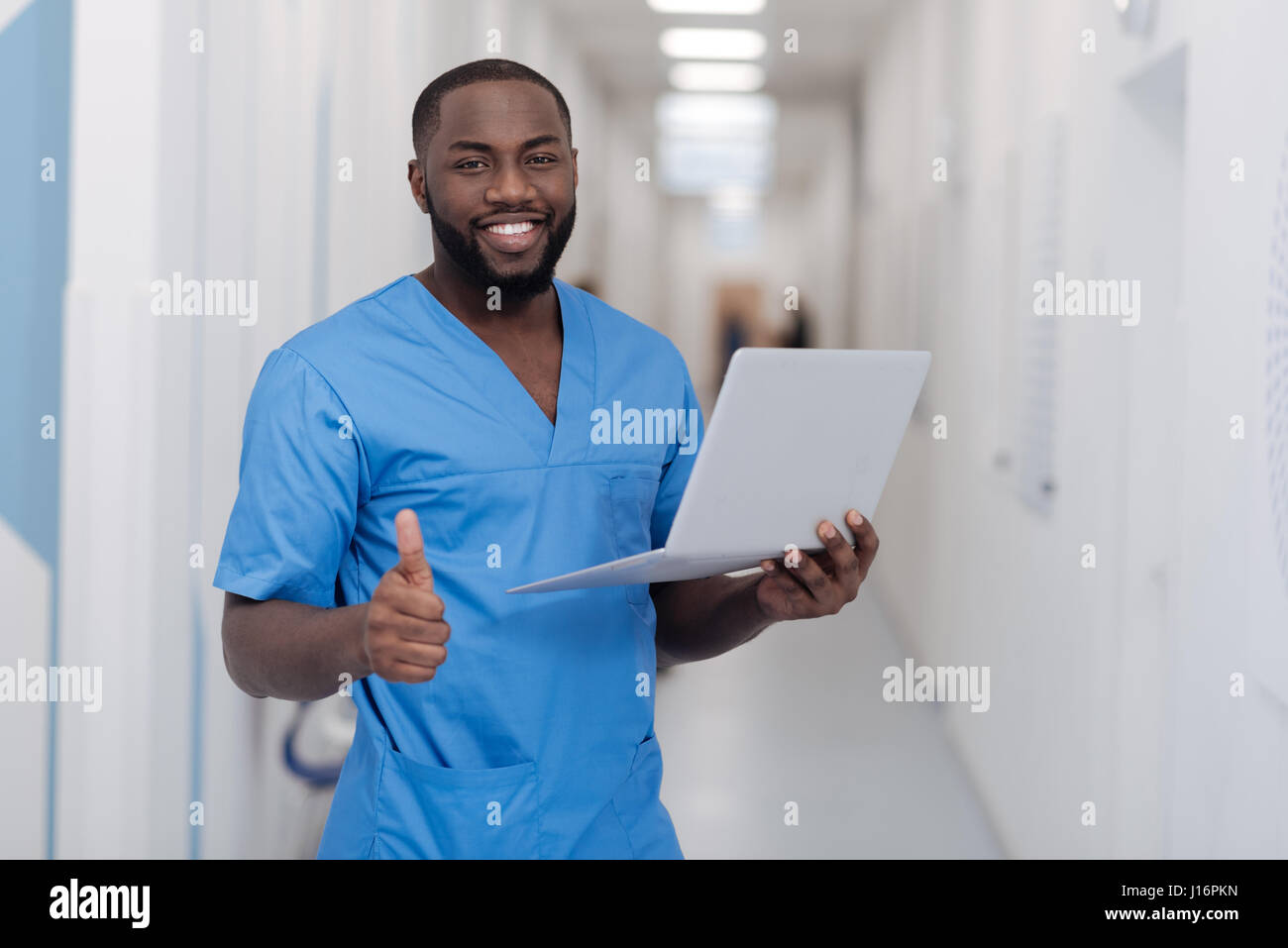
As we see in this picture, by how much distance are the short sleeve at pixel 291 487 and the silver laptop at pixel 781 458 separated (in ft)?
0.58

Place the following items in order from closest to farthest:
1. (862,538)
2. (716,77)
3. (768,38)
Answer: (862,538), (768,38), (716,77)

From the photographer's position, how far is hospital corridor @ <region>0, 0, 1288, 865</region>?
1099mm

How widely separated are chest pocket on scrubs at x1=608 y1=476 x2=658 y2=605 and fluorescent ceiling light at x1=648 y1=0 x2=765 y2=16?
412cm

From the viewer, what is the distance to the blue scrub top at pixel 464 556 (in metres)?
1.08

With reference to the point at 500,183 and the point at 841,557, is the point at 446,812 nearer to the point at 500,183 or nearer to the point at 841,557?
the point at 841,557

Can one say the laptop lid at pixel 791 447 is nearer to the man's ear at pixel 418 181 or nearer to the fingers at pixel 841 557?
the fingers at pixel 841 557

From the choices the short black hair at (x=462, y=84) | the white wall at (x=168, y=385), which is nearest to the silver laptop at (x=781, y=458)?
the short black hair at (x=462, y=84)

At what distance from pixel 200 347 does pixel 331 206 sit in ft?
1.99

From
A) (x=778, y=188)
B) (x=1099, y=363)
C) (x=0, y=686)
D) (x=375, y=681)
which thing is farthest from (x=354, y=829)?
(x=778, y=188)

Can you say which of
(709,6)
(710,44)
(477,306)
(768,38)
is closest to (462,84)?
(477,306)

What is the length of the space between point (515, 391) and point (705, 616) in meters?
0.31

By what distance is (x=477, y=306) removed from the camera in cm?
121

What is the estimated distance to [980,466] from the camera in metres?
3.42

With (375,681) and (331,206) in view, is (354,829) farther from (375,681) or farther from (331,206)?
(331,206)
